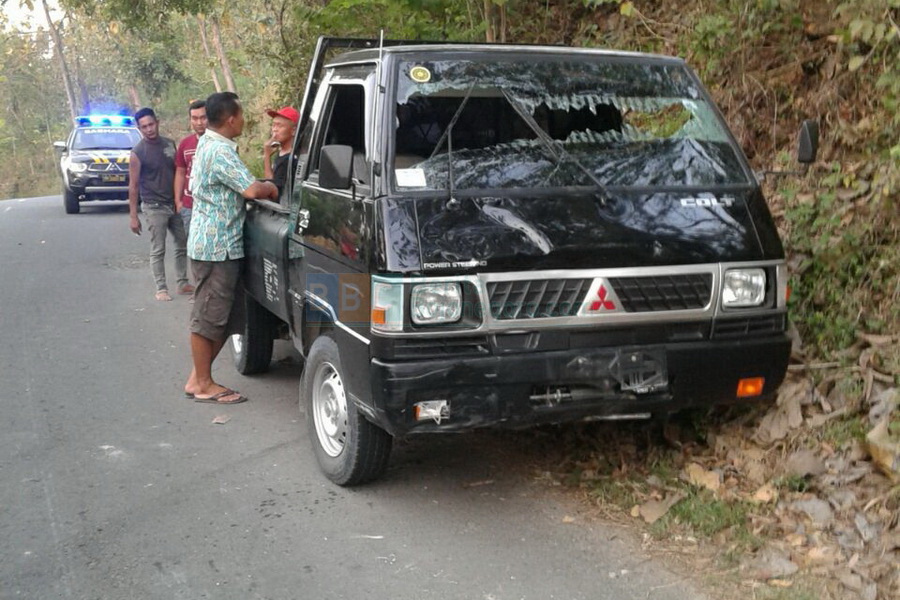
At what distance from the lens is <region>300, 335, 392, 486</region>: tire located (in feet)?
15.0

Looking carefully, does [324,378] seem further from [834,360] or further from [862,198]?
[862,198]

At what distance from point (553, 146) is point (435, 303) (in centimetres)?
116

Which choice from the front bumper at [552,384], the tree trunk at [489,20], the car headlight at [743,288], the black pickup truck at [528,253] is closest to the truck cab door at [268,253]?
the black pickup truck at [528,253]

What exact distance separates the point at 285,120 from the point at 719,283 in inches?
164

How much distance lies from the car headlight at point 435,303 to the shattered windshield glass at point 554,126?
0.55 meters

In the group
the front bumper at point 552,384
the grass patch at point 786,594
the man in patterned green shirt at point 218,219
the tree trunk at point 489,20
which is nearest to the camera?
the grass patch at point 786,594

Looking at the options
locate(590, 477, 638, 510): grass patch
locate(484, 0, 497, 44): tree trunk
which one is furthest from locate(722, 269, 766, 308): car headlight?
locate(484, 0, 497, 44): tree trunk

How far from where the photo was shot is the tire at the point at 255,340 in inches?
269

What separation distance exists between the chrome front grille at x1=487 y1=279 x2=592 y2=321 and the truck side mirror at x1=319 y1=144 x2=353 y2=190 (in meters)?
0.97

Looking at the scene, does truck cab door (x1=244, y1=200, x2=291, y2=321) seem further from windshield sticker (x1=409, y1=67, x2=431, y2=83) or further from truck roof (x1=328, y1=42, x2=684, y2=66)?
windshield sticker (x1=409, y1=67, x2=431, y2=83)

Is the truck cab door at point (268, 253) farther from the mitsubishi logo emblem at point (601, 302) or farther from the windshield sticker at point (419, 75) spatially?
the mitsubishi logo emblem at point (601, 302)

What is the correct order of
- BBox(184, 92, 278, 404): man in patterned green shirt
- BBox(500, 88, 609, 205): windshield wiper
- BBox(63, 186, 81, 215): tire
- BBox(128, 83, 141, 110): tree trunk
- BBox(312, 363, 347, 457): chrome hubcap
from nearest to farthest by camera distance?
BBox(500, 88, 609, 205): windshield wiper, BBox(312, 363, 347, 457): chrome hubcap, BBox(184, 92, 278, 404): man in patterned green shirt, BBox(63, 186, 81, 215): tire, BBox(128, 83, 141, 110): tree trunk

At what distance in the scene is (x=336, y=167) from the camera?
441cm

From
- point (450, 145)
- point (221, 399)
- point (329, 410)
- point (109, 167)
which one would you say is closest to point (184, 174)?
point (221, 399)
